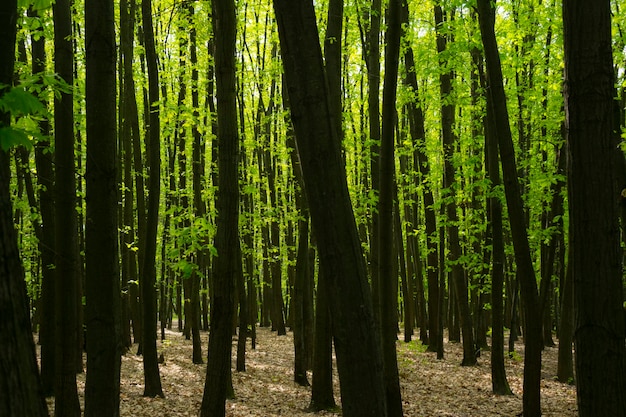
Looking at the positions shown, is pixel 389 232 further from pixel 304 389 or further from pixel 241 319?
pixel 241 319

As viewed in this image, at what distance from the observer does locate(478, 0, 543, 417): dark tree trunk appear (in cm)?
847

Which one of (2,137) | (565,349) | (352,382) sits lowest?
(565,349)

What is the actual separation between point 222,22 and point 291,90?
4.94 meters

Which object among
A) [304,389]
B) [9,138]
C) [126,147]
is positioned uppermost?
[126,147]

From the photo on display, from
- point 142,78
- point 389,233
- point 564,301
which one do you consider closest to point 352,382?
point 389,233

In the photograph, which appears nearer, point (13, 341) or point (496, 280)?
point (13, 341)

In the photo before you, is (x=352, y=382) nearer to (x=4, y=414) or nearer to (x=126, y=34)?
(x=4, y=414)

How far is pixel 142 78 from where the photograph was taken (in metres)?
19.1

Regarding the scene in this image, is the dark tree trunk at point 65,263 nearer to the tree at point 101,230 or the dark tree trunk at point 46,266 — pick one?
the tree at point 101,230

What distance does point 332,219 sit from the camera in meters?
3.29

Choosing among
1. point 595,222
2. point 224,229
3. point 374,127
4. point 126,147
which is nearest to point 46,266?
point 224,229

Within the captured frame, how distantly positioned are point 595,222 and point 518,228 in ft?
17.1

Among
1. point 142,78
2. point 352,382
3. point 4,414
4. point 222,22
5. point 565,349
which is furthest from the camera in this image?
point 142,78

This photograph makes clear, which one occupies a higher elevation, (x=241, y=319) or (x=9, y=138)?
(x=9, y=138)
